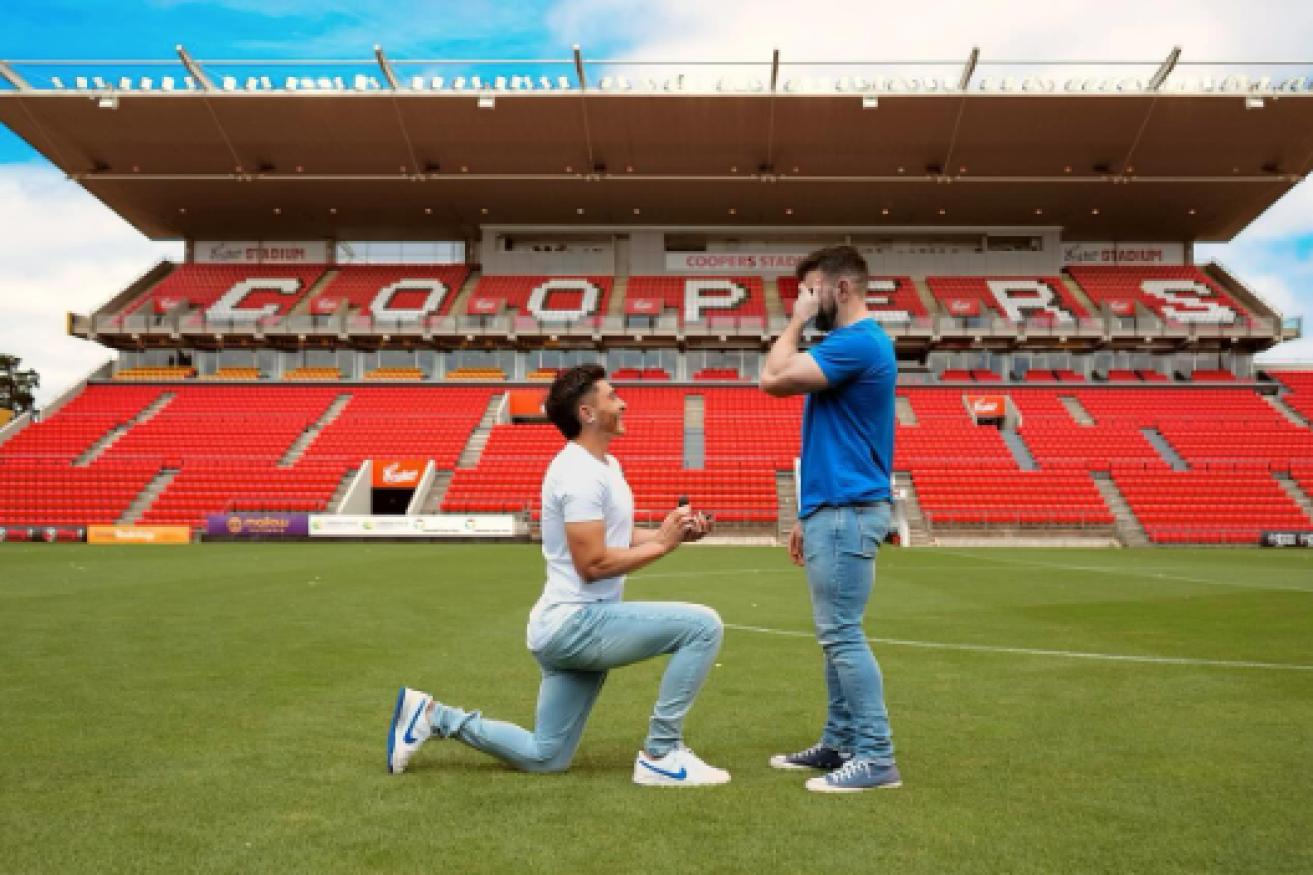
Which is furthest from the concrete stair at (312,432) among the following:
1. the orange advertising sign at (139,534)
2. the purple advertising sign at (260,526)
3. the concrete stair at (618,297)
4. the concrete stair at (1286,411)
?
→ the concrete stair at (1286,411)

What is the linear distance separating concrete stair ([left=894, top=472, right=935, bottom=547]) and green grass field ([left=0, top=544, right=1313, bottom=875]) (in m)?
18.2

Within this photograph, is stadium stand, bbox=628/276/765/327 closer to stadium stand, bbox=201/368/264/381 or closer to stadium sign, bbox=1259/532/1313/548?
stadium stand, bbox=201/368/264/381

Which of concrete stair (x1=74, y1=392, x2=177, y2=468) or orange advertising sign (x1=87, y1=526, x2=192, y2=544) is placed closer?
orange advertising sign (x1=87, y1=526, x2=192, y2=544)

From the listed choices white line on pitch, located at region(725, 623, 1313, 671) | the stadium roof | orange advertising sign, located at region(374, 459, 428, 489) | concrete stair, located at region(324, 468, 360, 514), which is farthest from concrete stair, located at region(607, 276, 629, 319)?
white line on pitch, located at region(725, 623, 1313, 671)

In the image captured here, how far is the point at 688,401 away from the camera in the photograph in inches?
1558

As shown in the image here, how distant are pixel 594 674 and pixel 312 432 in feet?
115

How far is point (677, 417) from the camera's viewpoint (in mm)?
37312

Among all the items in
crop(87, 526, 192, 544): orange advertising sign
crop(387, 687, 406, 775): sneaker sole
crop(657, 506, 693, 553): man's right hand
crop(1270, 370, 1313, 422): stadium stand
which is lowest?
crop(87, 526, 192, 544): orange advertising sign

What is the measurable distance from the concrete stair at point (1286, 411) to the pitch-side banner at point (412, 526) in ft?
99.2

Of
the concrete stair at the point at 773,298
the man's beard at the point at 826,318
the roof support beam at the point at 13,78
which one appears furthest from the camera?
the concrete stair at the point at 773,298

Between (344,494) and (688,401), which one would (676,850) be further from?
(688,401)

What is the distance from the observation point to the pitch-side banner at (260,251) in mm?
47062

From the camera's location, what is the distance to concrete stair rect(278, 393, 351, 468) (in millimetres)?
34622

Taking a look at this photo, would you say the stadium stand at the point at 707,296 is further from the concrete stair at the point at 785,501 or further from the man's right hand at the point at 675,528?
the man's right hand at the point at 675,528
